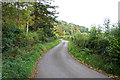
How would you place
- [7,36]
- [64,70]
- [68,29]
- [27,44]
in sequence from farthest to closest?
[68,29] < [27,44] < [7,36] < [64,70]

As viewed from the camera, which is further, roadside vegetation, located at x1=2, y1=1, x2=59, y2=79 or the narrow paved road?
the narrow paved road

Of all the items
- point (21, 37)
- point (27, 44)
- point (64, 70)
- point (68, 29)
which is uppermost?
point (68, 29)

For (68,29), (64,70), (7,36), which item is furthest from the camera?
(68,29)

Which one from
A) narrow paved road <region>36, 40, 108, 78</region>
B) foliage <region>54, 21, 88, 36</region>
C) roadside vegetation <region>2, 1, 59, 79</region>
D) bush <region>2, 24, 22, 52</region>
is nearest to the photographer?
roadside vegetation <region>2, 1, 59, 79</region>

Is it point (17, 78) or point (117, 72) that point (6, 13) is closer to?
point (17, 78)


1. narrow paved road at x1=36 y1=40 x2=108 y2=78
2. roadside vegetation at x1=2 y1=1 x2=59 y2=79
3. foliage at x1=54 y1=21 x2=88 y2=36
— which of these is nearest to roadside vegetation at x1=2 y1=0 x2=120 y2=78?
roadside vegetation at x1=2 y1=1 x2=59 y2=79

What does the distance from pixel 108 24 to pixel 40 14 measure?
51.0ft

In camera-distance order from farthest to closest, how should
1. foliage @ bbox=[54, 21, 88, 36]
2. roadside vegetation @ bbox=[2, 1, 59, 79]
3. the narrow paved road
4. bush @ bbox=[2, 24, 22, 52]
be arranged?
foliage @ bbox=[54, 21, 88, 36]
bush @ bbox=[2, 24, 22, 52]
the narrow paved road
roadside vegetation @ bbox=[2, 1, 59, 79]

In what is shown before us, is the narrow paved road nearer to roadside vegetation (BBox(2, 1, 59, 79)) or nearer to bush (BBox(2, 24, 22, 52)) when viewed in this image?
roadside vegetation (BBox(2, 1, 59, 79))

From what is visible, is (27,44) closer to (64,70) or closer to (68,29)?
(64,70)

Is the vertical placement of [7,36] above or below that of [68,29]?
below

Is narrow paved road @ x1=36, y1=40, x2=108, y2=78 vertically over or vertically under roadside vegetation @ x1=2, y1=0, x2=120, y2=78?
under

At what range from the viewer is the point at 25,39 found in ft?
41.8

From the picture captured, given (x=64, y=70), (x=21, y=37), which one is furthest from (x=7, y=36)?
(x=64, y=70)
